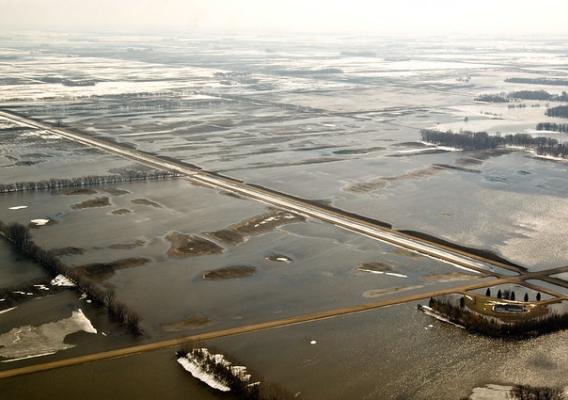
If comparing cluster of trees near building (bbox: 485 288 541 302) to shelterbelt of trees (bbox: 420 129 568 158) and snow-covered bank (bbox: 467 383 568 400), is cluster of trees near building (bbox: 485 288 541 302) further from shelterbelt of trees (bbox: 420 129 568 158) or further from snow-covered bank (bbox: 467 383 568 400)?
shelterbelt of trees (bbox: 420 129 568 158)

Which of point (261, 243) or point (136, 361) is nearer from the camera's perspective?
point (136, 361)

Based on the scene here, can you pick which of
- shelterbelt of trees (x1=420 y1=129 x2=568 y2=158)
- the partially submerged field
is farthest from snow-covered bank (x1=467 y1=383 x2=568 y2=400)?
shelterbelt of trees (x1=420 y1=129 x2=568 y2=158)

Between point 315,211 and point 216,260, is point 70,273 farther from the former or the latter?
point 315,211

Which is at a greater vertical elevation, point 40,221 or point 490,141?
point 490,141

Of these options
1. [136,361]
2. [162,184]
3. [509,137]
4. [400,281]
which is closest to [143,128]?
[162,184]

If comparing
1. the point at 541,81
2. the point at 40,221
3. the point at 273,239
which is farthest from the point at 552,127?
the point at 40,221

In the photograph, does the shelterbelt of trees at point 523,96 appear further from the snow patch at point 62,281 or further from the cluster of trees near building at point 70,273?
the snow patch at point 62,281

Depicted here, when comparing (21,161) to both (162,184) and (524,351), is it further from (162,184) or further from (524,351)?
(524,351)
